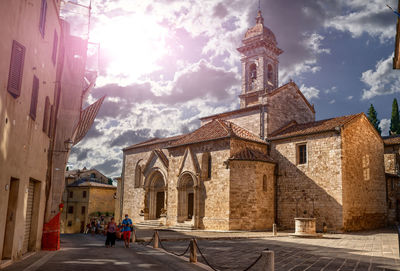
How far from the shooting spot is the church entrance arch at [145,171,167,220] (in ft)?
99.3

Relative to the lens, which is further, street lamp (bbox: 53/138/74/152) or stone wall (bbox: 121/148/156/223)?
stone wall (bbox: 121/148/156/223)

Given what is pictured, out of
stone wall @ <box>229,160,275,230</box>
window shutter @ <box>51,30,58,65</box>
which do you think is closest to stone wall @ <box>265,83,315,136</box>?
stone wall @ <box>229,160,275,230</box>

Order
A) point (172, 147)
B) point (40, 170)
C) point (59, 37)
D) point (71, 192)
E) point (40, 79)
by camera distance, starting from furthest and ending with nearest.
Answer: point (71, 192), point (172, 147), point (59, 37), point (40, 170), point (40, 79)

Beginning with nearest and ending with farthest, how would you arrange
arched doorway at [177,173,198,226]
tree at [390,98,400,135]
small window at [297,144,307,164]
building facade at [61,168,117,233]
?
small window at [297,144,307,164], arched doorway at [177,173,198,226], tree at [390,98,400,135], building facade at [61,168,117,233]

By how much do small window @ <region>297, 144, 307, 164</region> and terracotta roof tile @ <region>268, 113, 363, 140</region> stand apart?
948 millimetres

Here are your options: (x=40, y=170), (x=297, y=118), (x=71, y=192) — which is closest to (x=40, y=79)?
(x=40, y=170)

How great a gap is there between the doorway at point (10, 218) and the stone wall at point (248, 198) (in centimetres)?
1484

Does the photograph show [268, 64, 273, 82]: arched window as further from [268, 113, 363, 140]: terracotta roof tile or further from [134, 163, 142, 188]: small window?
[134, 163, 142, 188]: small window

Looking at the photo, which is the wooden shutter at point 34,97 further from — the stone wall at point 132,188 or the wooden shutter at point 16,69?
the stone wall at point 132,188

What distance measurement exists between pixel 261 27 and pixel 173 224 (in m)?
20.6

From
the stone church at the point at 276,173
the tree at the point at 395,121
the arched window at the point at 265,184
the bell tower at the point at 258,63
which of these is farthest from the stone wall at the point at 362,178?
the tree at the point at 395,121

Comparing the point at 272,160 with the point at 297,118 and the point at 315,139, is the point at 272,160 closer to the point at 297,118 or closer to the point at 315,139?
the point at 315,139

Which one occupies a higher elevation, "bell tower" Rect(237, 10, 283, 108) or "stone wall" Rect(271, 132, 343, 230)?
"bell tower" Rect(237, 10, 283, 108)

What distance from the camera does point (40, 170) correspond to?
11.8 metres
